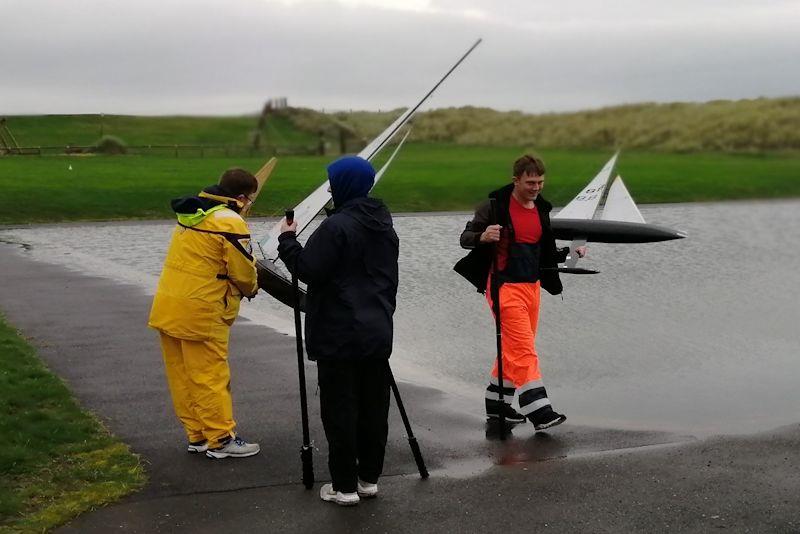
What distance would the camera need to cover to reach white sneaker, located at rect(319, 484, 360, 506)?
5770 mm

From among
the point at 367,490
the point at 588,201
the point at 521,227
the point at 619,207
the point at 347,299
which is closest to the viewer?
the point at 347,299

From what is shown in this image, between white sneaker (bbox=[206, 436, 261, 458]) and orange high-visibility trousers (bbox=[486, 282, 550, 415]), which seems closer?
white sneaker (bbox=[206, 436, 261, 458])

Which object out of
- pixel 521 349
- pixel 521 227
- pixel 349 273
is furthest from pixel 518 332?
pixel 349 273

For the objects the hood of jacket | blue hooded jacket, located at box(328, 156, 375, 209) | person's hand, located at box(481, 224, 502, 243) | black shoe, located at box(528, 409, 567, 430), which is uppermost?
blue hooded jacket, located at box(328, 156, 375, 209)

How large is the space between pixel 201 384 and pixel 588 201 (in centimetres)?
973

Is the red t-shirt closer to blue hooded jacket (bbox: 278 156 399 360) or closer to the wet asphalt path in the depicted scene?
the wet asphalt path

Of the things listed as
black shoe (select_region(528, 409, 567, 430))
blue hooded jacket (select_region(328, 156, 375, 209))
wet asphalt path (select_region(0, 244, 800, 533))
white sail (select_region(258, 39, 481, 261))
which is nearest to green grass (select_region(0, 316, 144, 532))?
wet asphalt path (select_region(0, 244, 800, 533))

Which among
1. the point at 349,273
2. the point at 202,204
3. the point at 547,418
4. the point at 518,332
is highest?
the point at 202,204

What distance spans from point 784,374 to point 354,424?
5.01 m

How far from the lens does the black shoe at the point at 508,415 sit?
25.0 ft

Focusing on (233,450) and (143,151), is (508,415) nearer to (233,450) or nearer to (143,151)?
(233,450)

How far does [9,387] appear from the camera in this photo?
27.3 ft

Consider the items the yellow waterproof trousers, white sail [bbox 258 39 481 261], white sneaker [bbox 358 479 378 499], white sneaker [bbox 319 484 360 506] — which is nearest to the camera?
white sneaker [bbox 319 484 360 506]

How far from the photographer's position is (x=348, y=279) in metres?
5.72
